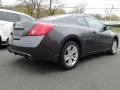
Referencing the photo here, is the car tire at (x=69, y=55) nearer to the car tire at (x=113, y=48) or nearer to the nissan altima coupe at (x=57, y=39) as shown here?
the nissan altima coupe at (x=57, y=39)

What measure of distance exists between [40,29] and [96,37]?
2079 mm

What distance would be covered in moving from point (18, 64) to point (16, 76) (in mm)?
1042

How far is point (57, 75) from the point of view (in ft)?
16.4

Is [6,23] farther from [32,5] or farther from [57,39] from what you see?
[32,5]

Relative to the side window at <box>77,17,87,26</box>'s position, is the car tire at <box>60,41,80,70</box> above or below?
below

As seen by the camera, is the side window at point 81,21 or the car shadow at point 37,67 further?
the side window at point 81,21

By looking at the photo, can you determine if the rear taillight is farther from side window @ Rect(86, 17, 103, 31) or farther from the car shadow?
side window @ Rect(86, 17, 103, 31)

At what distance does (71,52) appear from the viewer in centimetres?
558

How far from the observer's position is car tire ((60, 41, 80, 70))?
528 cm

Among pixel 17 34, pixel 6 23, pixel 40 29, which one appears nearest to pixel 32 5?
pixel 6 23

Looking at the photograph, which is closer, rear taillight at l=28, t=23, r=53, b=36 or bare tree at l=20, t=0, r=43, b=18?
rear taillight at l=28, t=23, r=53, b=36

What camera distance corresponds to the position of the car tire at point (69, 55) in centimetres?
528

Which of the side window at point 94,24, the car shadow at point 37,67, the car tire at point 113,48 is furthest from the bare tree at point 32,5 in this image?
the car shadow at point 37,67

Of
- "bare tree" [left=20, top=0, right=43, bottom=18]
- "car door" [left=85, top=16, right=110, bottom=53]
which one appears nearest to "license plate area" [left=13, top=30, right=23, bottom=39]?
"car door" [left=85, top=16, right=110, bottom=53]
